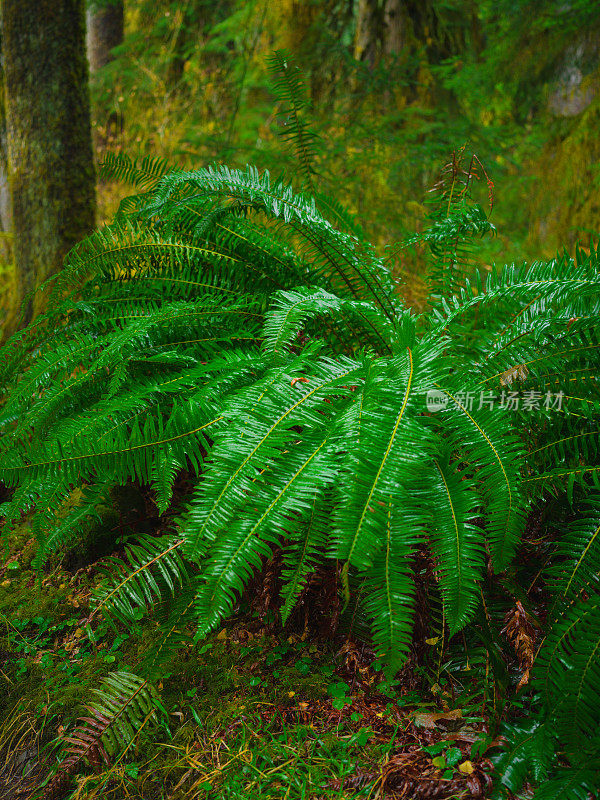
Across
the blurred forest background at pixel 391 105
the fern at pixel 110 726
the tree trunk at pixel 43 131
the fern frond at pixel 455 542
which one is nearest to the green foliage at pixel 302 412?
the fern frond at pixel 455 542

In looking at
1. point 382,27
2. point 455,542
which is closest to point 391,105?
point 382,27

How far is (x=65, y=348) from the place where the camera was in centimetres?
185

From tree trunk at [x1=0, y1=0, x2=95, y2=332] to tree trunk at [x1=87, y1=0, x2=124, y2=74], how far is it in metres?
5.61

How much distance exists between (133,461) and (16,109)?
262cm

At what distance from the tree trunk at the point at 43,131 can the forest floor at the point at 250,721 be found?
6.57 ft

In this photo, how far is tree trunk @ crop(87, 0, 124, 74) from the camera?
7652 millimetres

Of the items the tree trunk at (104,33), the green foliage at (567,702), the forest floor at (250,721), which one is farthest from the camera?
the tree trunk at (104,33)

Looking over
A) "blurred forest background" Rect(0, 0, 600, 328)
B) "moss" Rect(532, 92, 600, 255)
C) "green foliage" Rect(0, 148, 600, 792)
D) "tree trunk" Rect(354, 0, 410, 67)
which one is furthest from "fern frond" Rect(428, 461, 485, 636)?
"tree trunk" Rect(354, 0, 410, 67)

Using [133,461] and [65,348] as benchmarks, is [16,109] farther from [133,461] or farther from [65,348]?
[133,461]

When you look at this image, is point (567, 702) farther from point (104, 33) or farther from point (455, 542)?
point (104, 33)

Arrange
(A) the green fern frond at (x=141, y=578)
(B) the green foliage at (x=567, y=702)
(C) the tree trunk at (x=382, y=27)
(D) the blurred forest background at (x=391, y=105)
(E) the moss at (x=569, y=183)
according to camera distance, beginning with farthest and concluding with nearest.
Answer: (C) the tree trunk at (x=382, y=27) → (E) the moss at (x=569, y=183) → (D) the blurred forest background at (x=391, y=105) → (A) the green fern frond at (x=141, y=578) → (B) the green foliage at (x=567, y=702)

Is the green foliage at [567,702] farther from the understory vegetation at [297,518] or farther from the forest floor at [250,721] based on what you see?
the forest floor at [250,721]

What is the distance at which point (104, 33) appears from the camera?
775 cm

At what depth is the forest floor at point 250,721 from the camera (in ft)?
4.34
